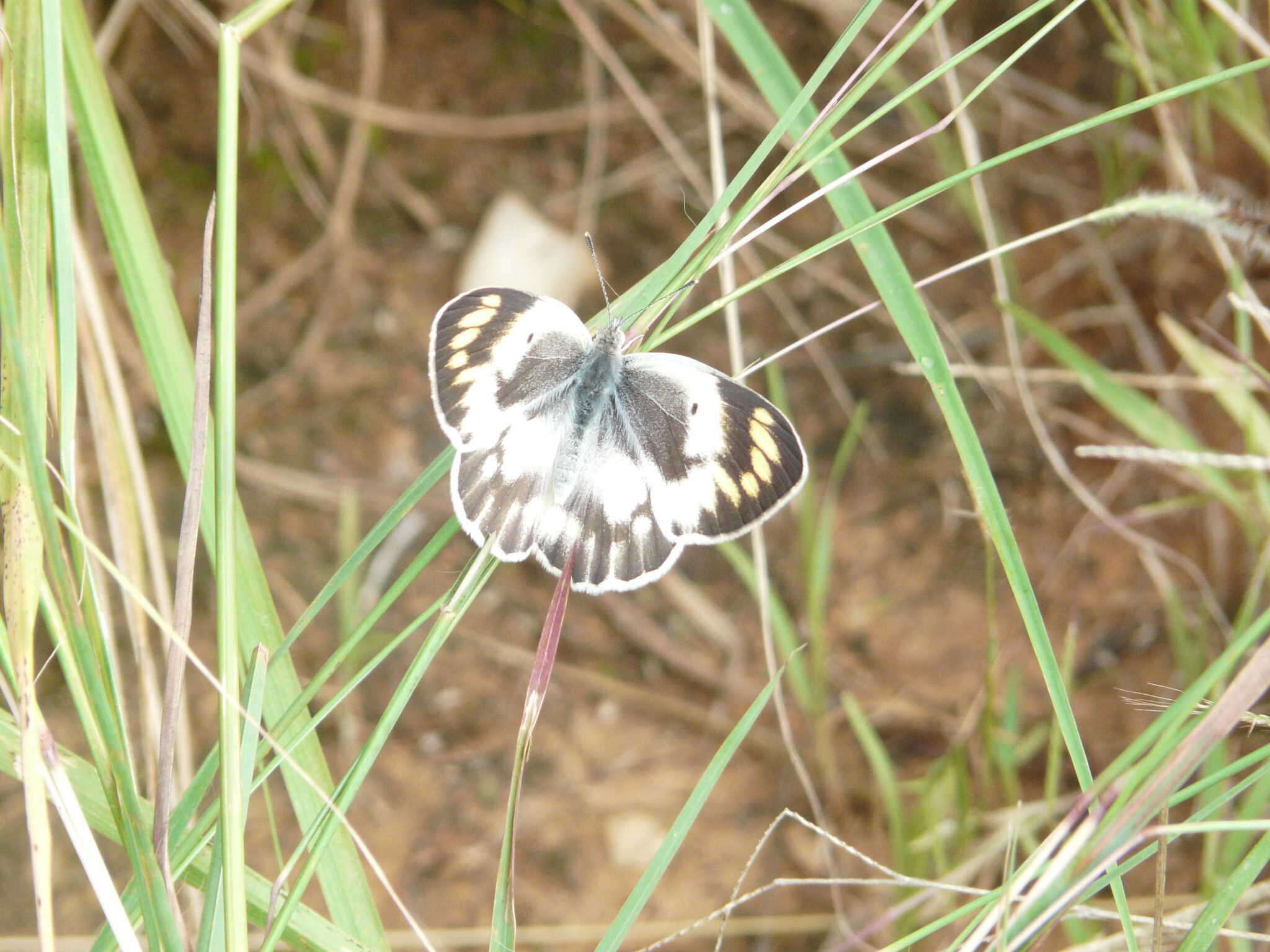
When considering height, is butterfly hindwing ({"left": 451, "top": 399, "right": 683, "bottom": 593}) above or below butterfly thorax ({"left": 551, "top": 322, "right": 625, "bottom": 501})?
below

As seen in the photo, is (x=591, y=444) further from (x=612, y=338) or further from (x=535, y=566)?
(x=535, y=566)

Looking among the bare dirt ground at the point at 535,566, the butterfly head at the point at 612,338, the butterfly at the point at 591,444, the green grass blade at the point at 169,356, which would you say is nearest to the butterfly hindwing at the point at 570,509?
the butterfly at the point at 591,444

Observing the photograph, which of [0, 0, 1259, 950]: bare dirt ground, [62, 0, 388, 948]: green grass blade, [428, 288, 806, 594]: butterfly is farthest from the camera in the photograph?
[0, 0, 1259, 950]: bare dirt ground

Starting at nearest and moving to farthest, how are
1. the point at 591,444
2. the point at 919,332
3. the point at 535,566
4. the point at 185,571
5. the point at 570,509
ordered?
1. the point at 185,571
2. the point at 919,332
3. the point at 570,509
4. the point at 591,444
5. the point at 535,566

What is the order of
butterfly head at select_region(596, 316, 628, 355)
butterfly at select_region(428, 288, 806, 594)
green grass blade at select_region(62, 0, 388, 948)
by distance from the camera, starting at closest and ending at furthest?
green grass blade at select_region(62, 0, 388, 948) → butterfly at select_region(428, 288, 806, 594) → butterfly head at select_region(596, 316, 628, 355)

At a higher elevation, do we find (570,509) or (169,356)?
(169,356)

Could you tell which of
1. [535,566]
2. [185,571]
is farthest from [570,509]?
[535,566]

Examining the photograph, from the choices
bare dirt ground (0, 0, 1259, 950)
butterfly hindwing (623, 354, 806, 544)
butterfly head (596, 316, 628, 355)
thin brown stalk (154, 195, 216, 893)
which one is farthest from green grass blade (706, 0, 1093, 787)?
bare dirt ground (0, 0, 1259, 950)

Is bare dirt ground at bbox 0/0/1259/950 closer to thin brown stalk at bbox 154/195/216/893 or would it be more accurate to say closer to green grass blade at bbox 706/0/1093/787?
green grass blade at bbox 706/0/1093/787
